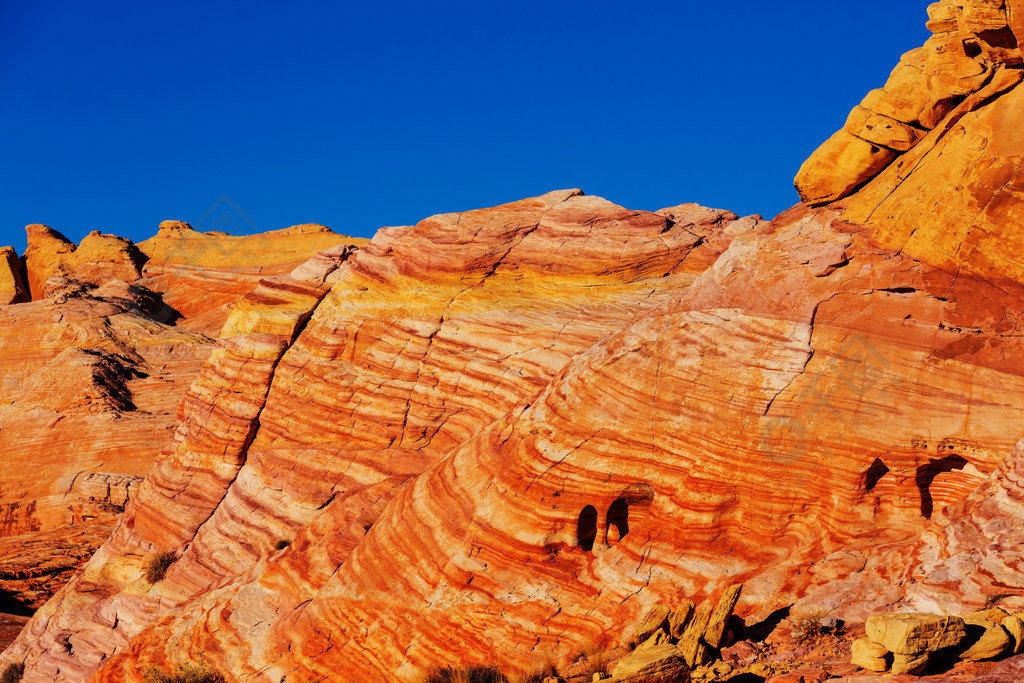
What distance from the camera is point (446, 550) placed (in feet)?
49.7

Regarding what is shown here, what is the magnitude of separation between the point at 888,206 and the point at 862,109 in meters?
1.78

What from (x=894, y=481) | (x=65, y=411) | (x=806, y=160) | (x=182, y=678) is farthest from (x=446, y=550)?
(x=65, y=411)

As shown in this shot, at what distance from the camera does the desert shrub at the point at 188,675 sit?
16.3 m

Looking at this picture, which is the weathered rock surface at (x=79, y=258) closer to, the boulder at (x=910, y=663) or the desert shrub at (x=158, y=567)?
the desert shrub at (x=158, y=567)

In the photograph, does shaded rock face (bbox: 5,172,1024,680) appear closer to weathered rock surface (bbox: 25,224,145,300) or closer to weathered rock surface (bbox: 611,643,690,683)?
weathered rock surface (bbox: 611,643,690,683)

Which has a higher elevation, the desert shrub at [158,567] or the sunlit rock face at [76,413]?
the sunlit rock face at [76,413]

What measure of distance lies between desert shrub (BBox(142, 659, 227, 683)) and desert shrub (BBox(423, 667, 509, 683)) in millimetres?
4442

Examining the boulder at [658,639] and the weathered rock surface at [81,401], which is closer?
the boulder at [658,639]

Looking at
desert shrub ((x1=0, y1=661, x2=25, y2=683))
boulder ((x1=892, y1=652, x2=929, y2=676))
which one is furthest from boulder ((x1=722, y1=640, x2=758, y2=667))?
desert shrub ((x1=0, y1=661, x2=25, y2=683))

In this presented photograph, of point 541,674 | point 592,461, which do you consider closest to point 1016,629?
point 592,461

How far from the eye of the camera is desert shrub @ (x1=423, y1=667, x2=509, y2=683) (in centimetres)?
1377

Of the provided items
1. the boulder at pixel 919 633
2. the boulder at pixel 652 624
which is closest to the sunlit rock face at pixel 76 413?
the boulder at pixel 652 624

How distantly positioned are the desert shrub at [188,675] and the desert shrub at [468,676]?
4.44 m

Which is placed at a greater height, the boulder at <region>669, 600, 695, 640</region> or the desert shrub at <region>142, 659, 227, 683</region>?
the boulder at <region>669, 600, 695, 640</region>
